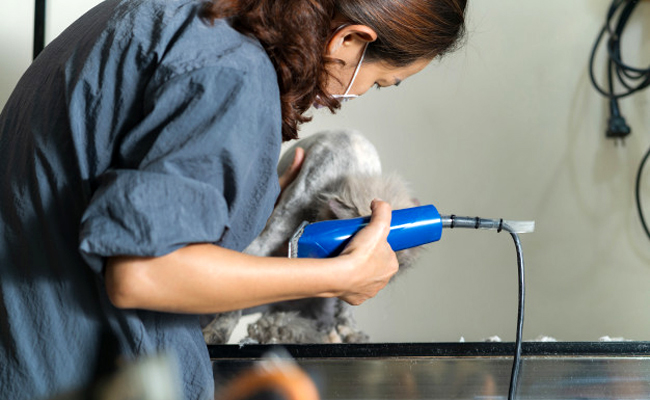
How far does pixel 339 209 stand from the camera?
1.14 m

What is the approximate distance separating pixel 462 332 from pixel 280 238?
78 centimetres

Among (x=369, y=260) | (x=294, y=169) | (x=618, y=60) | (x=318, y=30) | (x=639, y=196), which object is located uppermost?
(x=318, y=30)

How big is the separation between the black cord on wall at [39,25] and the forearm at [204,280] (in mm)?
1192

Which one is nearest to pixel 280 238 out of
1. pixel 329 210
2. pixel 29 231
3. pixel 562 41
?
pixel 329 210

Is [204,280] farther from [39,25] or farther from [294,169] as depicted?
[39,25]

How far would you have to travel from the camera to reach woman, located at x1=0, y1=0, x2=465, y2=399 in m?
0.47

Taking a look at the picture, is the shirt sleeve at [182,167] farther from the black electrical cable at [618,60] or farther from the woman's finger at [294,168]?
the black electrical cable at [618,60]

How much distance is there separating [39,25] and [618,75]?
152 centimetres

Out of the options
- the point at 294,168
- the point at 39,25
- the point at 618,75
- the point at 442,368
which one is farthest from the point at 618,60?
the point at 39,25

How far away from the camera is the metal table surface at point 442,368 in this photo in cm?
83

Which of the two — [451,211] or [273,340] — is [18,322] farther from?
[451,211]

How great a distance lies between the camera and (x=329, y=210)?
1172mm

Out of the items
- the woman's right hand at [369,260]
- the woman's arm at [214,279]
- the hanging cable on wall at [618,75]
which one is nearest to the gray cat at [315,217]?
the woman's right hand at [369,260]

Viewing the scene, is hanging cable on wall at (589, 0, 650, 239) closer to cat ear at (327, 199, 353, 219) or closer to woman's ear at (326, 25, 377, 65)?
cat ear at (327, 199, 353, 219)
